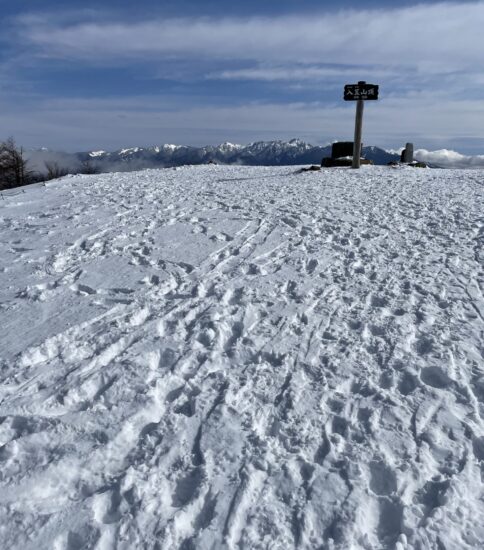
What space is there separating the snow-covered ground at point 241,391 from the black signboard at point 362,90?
1127 cm

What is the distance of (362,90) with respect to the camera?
58.6ft

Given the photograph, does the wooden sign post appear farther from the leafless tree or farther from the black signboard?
the leafless tree

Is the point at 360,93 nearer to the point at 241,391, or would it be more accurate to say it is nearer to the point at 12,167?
the point at 241,391

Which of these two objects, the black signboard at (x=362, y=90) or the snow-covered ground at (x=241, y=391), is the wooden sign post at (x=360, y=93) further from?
the snow-covered ground at (x=241, y=391)

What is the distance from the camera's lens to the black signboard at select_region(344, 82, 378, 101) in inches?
703

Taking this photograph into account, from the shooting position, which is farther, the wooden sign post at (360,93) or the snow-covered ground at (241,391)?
the wooden sign post at (360,93)

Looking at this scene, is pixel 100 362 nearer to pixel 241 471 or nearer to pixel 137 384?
pixel 137 384

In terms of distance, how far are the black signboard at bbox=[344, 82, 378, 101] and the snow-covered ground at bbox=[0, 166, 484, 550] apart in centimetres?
1127

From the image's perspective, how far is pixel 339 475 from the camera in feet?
10.7

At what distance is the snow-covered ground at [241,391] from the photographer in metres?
2.96

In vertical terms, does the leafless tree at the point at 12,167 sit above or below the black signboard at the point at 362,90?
below

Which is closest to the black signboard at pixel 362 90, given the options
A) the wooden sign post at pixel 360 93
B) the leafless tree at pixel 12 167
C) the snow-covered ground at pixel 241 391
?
the wooden sign post at pixel 360 93

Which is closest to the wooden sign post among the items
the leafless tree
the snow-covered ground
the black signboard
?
the black signboard

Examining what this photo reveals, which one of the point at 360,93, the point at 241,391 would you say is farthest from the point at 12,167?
the point at 241,391
